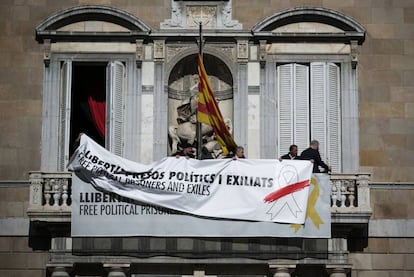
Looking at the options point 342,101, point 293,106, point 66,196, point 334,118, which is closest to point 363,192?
point 334,118

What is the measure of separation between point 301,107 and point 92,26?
18.5ft

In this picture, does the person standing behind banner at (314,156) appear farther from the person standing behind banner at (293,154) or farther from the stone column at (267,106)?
the stone column at (267,106)

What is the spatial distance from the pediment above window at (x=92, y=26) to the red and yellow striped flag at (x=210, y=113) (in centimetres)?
224

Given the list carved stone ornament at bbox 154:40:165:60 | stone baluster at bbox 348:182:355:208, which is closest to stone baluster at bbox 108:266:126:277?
carved stone ornament at bbox 154:40:165:60

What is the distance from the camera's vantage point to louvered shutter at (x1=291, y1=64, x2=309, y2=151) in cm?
3056

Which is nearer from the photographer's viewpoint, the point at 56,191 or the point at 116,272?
the point at 116,272

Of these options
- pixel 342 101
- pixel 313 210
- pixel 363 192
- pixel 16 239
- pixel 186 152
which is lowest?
pixel 16 239

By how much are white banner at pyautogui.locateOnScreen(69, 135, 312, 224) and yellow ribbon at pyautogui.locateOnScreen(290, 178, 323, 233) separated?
0.45 ft

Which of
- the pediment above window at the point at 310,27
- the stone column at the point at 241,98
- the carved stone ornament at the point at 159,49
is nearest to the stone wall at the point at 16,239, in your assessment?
the carved stone ornament at the point at 159,49

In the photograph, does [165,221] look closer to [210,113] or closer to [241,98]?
[210,113]

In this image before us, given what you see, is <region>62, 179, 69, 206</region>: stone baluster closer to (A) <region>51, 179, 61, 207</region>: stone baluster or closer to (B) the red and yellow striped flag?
(A) <region>51, 179, 61, 207</region>: stone baluster

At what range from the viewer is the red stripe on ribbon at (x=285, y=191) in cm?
2850

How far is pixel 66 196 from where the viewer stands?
2920cm

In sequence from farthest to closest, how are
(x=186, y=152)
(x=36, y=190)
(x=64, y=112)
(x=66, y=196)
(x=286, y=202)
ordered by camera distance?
(x=64, y=112) → (x=186, y=152) → (x=66, y=196) → (x=36, y=190) → (x=286, y=202)
